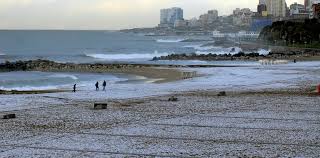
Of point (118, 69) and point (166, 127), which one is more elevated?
point (118, 69)

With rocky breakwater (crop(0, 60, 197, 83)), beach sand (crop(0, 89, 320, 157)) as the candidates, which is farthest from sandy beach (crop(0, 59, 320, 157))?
rocky breakwater (crop(0, 60, 197, 83))

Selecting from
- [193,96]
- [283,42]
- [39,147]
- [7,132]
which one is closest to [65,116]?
[7,132]

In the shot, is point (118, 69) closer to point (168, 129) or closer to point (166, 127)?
point (166, 127)

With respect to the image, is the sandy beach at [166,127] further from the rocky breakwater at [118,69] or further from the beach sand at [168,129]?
the rocky breakwater at [118,69]

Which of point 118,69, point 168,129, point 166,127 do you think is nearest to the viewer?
point 168,129

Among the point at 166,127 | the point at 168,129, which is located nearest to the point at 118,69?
the point at 166,127

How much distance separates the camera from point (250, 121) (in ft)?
57.2

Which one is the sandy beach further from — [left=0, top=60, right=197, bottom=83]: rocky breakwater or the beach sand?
[left=0, top=60, right=197, bottom=83]: rocky breakwater

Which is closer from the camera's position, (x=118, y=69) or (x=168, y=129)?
(x=168, y=129)

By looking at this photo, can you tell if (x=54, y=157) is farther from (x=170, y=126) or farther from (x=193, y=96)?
(x=193, y=96)

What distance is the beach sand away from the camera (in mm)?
12352

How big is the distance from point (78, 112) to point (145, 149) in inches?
309

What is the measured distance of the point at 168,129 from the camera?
51.4ft

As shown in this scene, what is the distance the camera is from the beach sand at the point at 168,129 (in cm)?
1235
